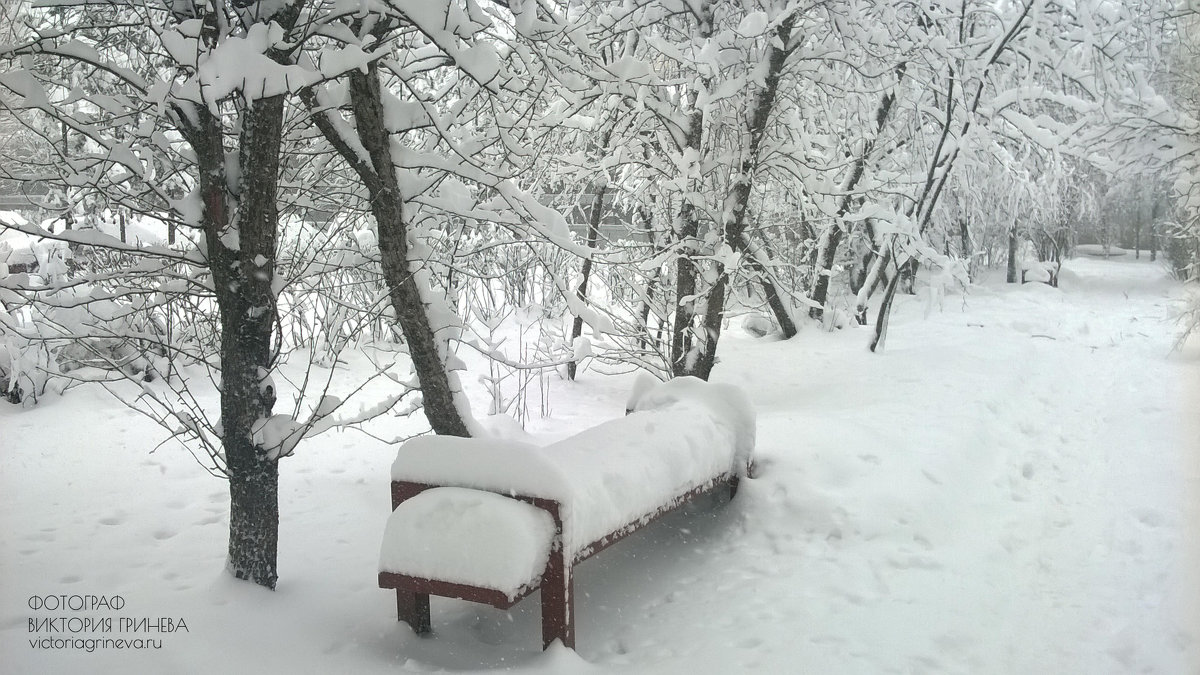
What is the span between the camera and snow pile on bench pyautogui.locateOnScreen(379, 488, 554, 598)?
295 cm

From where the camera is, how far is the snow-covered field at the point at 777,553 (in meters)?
3.09

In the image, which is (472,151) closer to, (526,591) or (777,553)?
(526,591)

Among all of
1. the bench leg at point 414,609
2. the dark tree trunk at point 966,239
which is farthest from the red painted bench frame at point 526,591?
the dark tree trunk at point 966,239

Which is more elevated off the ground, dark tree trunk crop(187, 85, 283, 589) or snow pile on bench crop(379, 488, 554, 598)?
dark tree trunk crop(187, 85, 283, 589)

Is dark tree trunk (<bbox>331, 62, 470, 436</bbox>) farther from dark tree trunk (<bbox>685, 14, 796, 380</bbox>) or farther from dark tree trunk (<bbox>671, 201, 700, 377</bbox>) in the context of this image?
dark tree trunk (<bbox>671, 201, 700, 377</bbox>)

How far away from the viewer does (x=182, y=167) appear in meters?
3.61

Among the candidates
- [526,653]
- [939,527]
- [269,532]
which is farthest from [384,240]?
[939,527]

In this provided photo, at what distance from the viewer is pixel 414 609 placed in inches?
130

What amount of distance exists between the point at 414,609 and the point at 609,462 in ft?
3.23

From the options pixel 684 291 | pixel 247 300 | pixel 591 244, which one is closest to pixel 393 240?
pixel 247 300

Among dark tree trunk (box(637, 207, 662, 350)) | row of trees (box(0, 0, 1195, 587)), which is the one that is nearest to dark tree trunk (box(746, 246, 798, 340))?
row of trees (box(0, 0, 1195, 587))

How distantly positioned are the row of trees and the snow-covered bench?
0.59 m

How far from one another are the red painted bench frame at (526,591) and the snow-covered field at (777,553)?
0.11m

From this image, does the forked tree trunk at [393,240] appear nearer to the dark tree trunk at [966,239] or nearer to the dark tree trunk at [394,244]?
the dark tree trunk at [394,244]
